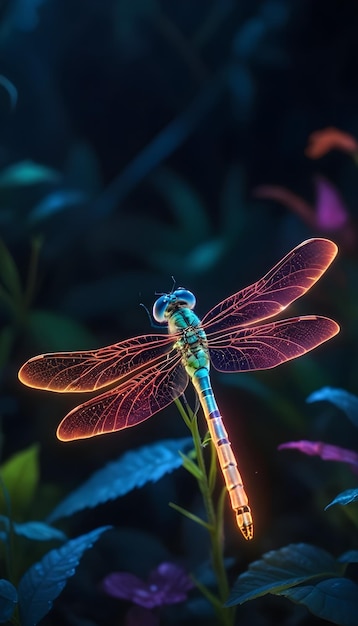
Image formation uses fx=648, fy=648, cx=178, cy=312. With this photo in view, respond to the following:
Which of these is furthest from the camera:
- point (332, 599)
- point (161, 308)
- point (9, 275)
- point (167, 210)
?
point (167, 210)

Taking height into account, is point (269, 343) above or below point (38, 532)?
above

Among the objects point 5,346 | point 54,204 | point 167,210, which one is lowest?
point 5,346

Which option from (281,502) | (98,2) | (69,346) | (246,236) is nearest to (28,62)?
(98,2)

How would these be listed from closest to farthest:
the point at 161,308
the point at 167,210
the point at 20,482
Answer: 1. the point at 161,308
2. the point at 20,482
3. the point at 167,210

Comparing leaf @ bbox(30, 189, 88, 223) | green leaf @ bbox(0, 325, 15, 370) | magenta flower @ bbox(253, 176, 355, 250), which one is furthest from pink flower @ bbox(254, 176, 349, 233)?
green leaf @ bbox(0, 325, 15, 370)

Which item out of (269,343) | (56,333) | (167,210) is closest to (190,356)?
(269,343)

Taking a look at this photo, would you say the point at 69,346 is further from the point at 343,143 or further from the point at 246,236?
the point at 343,143

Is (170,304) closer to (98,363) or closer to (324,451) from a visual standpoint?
(98,363)

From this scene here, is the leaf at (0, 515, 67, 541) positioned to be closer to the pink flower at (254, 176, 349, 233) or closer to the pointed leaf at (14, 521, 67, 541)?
the pointed leaf at (14, 521, 67, 541)

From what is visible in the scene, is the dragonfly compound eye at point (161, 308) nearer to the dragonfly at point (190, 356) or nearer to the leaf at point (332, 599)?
the dragonfly at point (190, 356)
